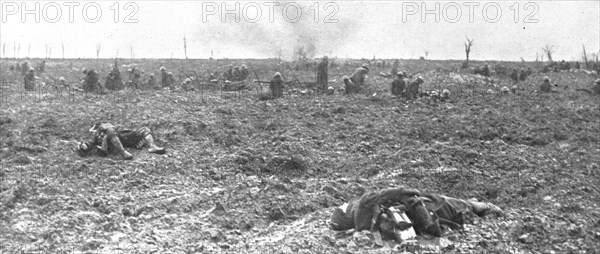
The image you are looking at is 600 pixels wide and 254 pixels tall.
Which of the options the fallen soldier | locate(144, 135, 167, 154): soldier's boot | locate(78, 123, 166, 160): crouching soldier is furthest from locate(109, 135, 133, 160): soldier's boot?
the fallen soldier

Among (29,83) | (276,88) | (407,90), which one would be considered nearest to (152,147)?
(276,88)

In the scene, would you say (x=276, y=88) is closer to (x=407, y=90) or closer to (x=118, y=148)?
(x=407, y=90)

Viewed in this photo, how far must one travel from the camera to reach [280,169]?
30.4ft

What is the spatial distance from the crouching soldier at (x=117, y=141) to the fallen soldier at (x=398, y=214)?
413 cm

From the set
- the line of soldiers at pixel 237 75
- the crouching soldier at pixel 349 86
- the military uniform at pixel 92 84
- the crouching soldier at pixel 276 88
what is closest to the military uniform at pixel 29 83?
the military uniform at pixel 92 84

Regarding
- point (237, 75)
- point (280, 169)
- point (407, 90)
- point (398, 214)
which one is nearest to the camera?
point (398, 214)

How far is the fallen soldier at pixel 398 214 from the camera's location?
6.37 meters

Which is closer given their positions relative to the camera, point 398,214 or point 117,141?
point 398,214

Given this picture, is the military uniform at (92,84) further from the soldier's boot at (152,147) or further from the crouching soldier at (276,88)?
the soldier's boot at (152,147)

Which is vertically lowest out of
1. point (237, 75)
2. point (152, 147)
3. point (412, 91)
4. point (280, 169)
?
point (280, 169)

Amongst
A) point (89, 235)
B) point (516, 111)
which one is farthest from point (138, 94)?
point (516, 111)

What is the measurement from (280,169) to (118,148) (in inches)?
106

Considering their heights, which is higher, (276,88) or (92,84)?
(92,84)

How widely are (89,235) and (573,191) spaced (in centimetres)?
666
